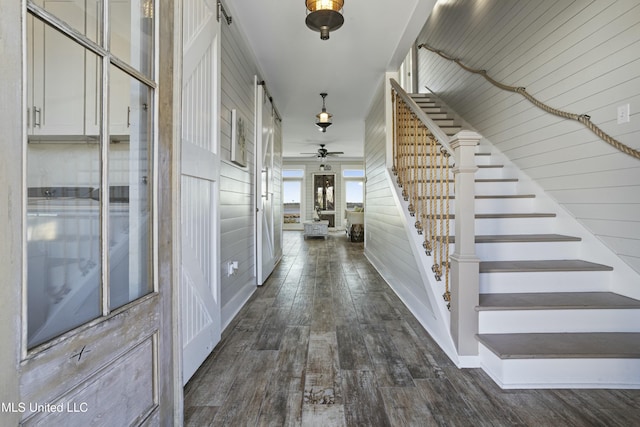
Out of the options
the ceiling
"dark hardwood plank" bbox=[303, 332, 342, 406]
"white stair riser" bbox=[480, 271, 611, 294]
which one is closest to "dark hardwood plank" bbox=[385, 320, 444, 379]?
"dark hardwood plank" bbox=[303, 332, 342, 406]

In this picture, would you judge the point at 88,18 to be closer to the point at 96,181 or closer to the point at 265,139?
the point at 96,181

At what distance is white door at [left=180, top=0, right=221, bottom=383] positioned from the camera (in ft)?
5.92

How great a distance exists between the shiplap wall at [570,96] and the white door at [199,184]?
2755mm

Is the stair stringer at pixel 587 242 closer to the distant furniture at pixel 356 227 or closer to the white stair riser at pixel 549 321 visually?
the white stair riser at pixel 549 321

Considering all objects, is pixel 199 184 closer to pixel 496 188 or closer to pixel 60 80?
pixel 60 80

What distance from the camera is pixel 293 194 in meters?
13.4

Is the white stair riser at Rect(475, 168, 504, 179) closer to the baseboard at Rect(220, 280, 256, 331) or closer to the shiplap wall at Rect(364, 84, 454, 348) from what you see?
the shiplap wall at Rect(364, 84, 454, 348)

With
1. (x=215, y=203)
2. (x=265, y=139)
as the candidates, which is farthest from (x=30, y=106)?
(x=265, y=139)

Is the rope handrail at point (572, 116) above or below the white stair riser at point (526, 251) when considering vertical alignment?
above

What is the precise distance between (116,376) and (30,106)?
0.78 metres

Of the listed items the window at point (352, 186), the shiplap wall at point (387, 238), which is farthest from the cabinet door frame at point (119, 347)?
the window at point (352, 186)

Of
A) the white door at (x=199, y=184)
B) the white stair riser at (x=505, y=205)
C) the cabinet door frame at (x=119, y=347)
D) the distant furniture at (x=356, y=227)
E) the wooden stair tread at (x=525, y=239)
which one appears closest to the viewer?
the cabinet door frame at (x=119, y=347)

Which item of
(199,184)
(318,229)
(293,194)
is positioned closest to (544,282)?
(199,184)

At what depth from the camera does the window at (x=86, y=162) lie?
2.48ft
